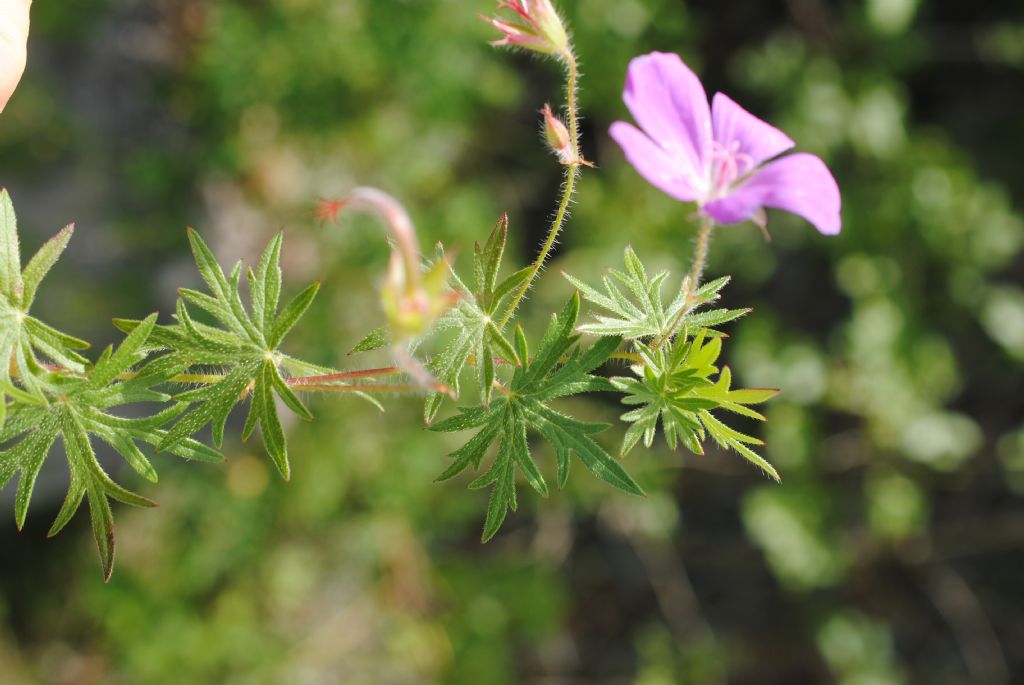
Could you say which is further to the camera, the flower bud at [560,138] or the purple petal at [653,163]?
the flower bud at [560,138]

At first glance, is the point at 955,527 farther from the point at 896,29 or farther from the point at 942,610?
the point at 896,29

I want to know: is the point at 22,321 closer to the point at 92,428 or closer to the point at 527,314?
the point at 92,428

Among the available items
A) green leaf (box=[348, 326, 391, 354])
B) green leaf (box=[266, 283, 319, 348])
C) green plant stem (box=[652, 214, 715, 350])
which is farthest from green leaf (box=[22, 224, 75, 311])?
green plant stem (box=[652, 214, 715, 350])

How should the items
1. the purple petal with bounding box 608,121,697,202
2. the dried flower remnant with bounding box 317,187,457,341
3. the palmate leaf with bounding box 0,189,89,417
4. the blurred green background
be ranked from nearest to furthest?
the dried flower remnant with bounding box 317,187,457,341 < the purple petal with bounding box 608,121,697,202 < the palmate leaf with bounding box 0,189,89,417 < the blurred green background

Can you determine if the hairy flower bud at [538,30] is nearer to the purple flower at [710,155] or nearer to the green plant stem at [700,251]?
the purple flower at [710,155]

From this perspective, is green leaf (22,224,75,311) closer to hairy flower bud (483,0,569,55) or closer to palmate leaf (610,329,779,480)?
hairy flower bud (483,0,569,55)

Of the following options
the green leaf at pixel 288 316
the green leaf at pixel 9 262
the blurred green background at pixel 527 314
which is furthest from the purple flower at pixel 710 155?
the blurred green background at pixel 527 314

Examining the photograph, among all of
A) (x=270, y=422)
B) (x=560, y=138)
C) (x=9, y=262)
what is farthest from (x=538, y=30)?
(x=9, y=262)
